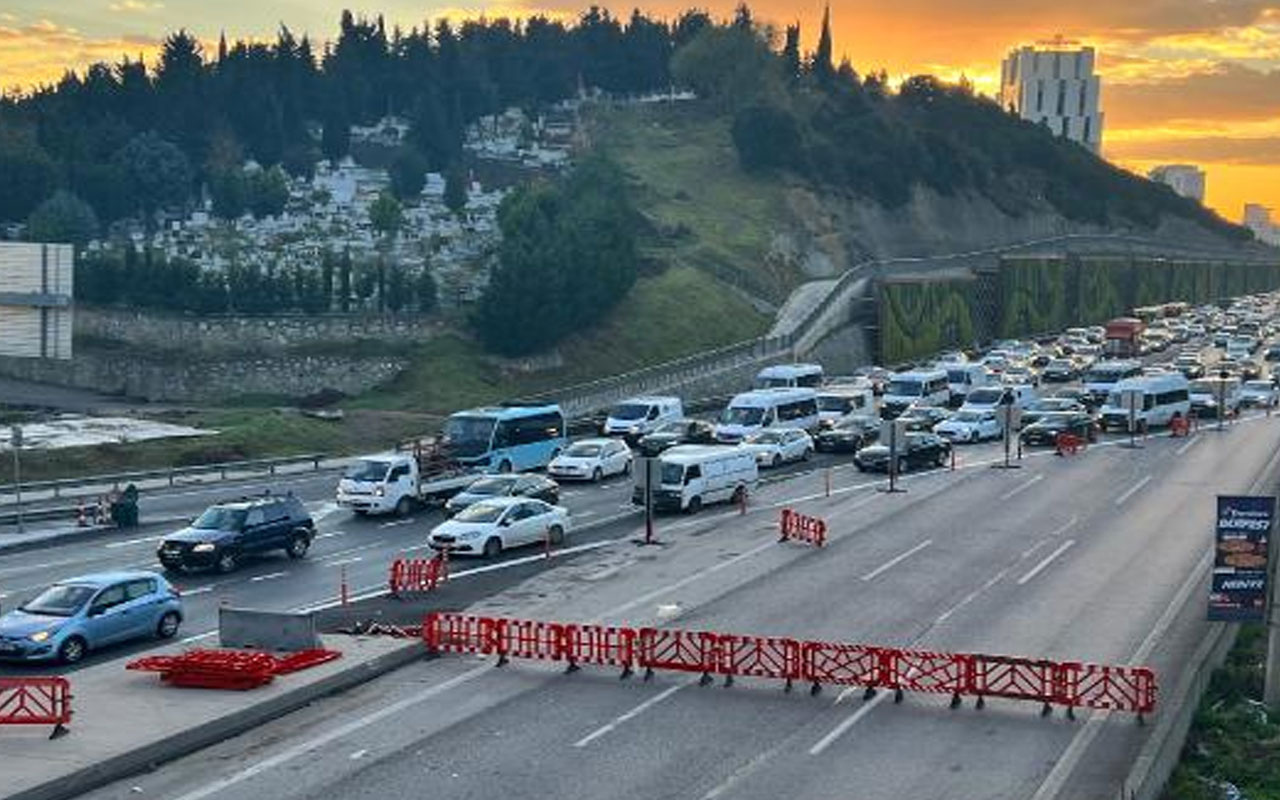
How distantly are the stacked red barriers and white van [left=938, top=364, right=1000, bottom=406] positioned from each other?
44.4 metres

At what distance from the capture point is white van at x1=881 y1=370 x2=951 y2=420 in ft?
226

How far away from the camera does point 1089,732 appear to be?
930 inches

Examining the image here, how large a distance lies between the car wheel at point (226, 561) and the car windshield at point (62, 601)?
7073 millimetres

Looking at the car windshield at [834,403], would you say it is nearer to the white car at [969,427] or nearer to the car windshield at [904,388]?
the white car at [969,427]

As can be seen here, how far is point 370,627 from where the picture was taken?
96.9 feet

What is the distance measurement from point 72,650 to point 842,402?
40.4 m

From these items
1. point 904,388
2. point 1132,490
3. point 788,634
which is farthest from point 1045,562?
point 904,388

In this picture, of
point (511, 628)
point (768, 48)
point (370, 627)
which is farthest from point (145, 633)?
point (768, 48)

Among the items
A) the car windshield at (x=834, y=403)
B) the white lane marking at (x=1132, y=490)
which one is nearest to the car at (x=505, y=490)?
the white lane marking at (x=1132, y=490)

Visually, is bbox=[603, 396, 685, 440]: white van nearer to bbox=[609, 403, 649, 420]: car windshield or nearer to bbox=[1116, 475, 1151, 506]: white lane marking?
bbox=[609, 403, 649, 420]: car windshield

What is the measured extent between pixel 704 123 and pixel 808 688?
145 m

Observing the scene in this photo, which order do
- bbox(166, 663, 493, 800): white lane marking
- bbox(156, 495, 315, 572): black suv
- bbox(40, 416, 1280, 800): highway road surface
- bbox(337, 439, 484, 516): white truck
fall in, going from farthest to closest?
1. bbox(337, 439, 484, 516): white truck
2. bbox(156, 495, 315, 572): black suv
3. bbox(40, 416, 1280, 800): highway road surface
4. bbox(166, 663, 493, 800): white lane marking

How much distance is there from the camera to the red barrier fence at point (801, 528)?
39.9m

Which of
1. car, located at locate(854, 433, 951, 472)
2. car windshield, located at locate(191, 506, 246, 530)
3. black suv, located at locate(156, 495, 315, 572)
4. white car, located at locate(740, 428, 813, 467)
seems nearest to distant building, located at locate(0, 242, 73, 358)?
black suv, located at locate(156, 495, 315, 572)
